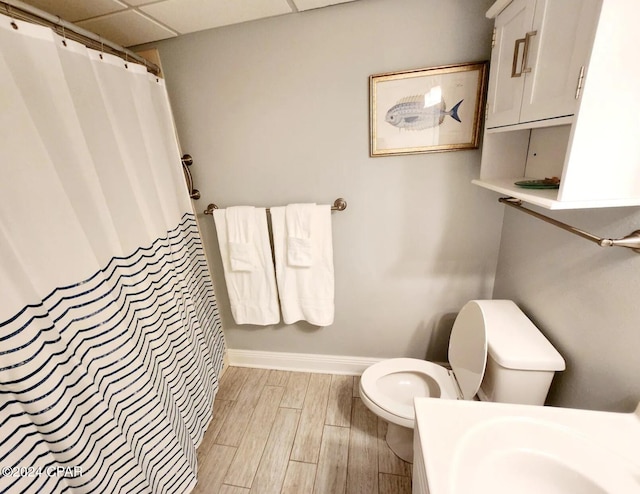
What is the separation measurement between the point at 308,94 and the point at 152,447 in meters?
1.62

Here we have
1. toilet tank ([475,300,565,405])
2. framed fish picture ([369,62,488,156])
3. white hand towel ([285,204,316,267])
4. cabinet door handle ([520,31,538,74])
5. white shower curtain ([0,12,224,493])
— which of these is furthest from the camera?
white hand towel ([285,204,316,267])

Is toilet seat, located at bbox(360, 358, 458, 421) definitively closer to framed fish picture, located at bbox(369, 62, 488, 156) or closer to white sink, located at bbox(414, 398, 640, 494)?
white sink, located at bbox(414, 398, 640, 494)

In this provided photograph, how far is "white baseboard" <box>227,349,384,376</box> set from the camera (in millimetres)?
1767

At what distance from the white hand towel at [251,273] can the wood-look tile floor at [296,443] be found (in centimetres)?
50

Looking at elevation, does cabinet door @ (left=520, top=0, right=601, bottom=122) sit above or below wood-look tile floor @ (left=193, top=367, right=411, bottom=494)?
above

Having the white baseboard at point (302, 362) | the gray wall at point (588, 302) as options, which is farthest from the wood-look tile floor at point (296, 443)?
the gray wall at point (588, 302)

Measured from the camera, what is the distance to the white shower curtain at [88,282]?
26.2 inches

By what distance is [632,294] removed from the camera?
691mm

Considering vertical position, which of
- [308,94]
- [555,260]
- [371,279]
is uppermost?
[308,94]

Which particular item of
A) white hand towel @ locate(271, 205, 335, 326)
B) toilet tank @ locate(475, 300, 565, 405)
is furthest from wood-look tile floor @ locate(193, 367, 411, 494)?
toilet tank @ locate(475, 300, 565, 405)

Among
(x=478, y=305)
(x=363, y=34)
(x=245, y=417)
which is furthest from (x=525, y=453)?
(x=363, y=34)

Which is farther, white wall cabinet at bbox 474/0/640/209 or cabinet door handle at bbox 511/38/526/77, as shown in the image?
cabinet door handle at bbox 511/38/526/77

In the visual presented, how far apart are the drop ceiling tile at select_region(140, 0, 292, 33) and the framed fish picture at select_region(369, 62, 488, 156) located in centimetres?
53

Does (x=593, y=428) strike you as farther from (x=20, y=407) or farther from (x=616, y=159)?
(x=20, y=407)
